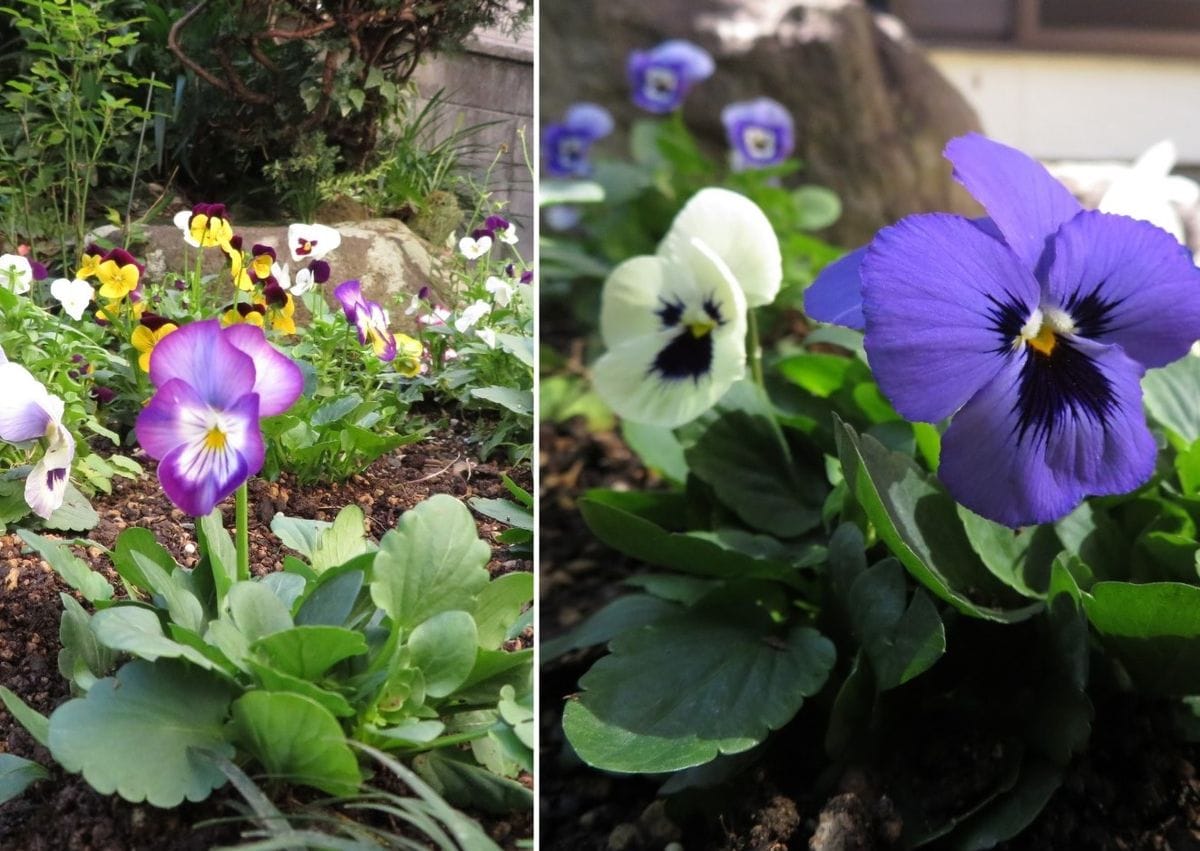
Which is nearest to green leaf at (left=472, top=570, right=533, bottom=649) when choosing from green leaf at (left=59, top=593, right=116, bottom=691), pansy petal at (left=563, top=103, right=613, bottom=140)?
green leaf at (left=59, top=593, right=116, bottom=691)

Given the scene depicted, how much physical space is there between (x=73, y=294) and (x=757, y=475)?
1.90 feet

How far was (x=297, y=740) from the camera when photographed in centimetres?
70

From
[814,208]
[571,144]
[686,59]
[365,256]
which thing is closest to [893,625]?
[365,256]

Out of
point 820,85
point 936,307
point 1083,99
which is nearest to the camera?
point 936,307

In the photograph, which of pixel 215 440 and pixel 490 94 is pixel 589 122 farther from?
pixel 215 440

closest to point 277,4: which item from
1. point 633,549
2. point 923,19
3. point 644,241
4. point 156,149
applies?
point 156,149

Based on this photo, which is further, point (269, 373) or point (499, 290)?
point (499, 290)

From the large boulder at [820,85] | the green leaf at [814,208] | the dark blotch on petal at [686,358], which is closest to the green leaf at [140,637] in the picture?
the dark blotch on petal at [686,358]

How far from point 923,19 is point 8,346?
3021 mm

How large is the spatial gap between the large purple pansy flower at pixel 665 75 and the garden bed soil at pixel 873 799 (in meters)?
1.53

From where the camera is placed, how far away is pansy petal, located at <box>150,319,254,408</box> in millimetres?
773

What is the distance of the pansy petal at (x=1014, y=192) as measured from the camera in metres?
0.73

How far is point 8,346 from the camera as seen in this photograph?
3.16 ft

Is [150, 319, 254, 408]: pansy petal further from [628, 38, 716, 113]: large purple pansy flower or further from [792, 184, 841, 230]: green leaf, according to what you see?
[628, 38, 716, 113]: large purple pansy flower
